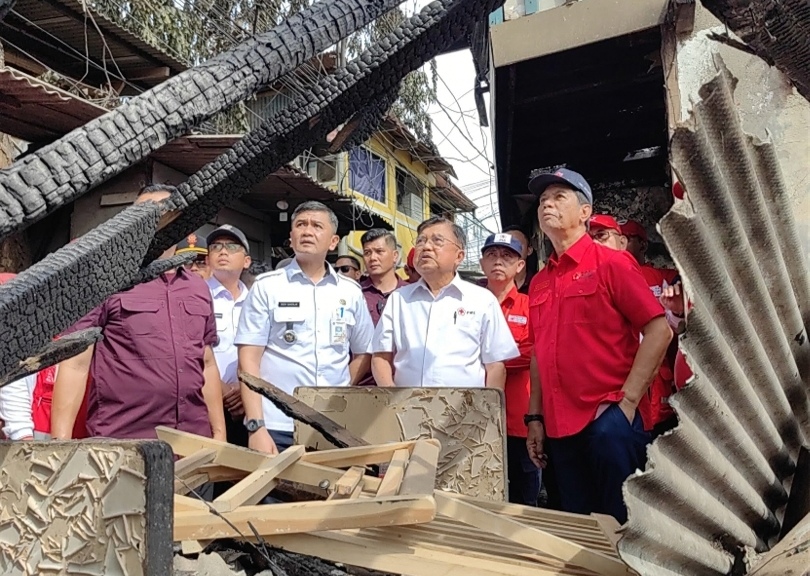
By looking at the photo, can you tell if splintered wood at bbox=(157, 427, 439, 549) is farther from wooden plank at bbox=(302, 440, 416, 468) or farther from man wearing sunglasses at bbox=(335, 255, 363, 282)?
man wearing sunglasses at bbox=(335, 255, 363, 282)

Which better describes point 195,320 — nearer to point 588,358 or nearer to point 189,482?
point 189,482

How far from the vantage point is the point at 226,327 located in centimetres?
427

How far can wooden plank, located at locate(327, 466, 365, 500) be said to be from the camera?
65.5 inches

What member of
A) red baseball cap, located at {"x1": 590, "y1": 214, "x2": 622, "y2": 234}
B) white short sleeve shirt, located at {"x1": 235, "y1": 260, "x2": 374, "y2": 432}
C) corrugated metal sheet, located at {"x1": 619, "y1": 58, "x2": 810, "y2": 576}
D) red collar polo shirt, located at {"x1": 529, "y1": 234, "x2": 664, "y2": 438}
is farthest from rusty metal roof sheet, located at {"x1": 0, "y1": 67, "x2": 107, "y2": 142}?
corrugated metal sheet, located at {"x1": 619, "y1": 58, "x2": 810, "y2": 576}

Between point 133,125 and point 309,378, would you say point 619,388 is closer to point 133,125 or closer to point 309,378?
point 309,378

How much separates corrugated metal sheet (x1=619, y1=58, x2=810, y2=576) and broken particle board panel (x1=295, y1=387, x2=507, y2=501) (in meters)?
0.98

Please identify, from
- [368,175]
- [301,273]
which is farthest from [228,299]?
[368,175]

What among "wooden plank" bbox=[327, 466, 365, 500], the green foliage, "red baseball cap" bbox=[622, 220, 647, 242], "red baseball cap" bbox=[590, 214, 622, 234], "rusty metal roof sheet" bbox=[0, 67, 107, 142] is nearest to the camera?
"wooden plank" bbox=[327, 466, 365, 500]

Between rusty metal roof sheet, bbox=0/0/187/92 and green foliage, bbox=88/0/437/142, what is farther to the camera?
green foliage, bbox=88/0/437/142

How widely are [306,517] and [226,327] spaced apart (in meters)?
3.01

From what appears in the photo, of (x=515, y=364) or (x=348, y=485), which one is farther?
(x=515, y=364)

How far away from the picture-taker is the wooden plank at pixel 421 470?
5.07 feet

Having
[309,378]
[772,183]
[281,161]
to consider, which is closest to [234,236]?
[309,378]

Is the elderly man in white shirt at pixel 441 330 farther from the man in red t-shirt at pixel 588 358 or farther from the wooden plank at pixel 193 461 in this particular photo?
the wooden plank at pixel 193 461
